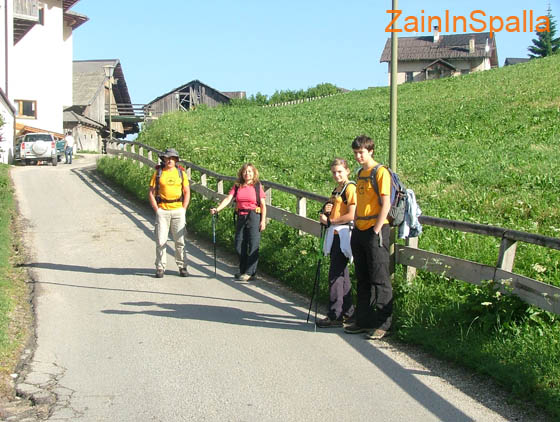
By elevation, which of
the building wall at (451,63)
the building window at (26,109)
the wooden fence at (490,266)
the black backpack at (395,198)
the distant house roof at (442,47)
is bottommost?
the wooden fence at (490,266)

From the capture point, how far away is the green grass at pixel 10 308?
6.89 metres

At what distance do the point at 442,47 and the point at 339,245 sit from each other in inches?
3549

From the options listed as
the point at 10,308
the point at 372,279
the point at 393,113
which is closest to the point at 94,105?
the point at 10,308

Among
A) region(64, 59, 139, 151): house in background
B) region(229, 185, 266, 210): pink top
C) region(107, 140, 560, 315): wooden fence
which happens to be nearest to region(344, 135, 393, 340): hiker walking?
region(107, 140, 560, 315): wooden fence

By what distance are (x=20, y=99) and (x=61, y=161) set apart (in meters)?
8.29

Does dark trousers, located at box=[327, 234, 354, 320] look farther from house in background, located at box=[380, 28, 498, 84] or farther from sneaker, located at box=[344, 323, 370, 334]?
house in background, located at box=[380, 28, 498, 84]

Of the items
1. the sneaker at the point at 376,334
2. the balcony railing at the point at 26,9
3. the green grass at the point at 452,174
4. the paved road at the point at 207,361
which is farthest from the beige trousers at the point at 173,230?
the balcony railing at the point at 26,9

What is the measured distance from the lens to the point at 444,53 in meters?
92.6

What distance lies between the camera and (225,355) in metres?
7.09

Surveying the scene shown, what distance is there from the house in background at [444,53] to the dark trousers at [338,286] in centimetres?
8329

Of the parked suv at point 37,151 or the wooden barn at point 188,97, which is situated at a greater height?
the wooden barn at point 188,97

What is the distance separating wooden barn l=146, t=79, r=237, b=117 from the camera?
254 ft

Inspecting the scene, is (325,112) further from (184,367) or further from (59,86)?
(184,367)

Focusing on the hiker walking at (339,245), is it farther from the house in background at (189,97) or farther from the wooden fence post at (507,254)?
the house in background at (189,97)
